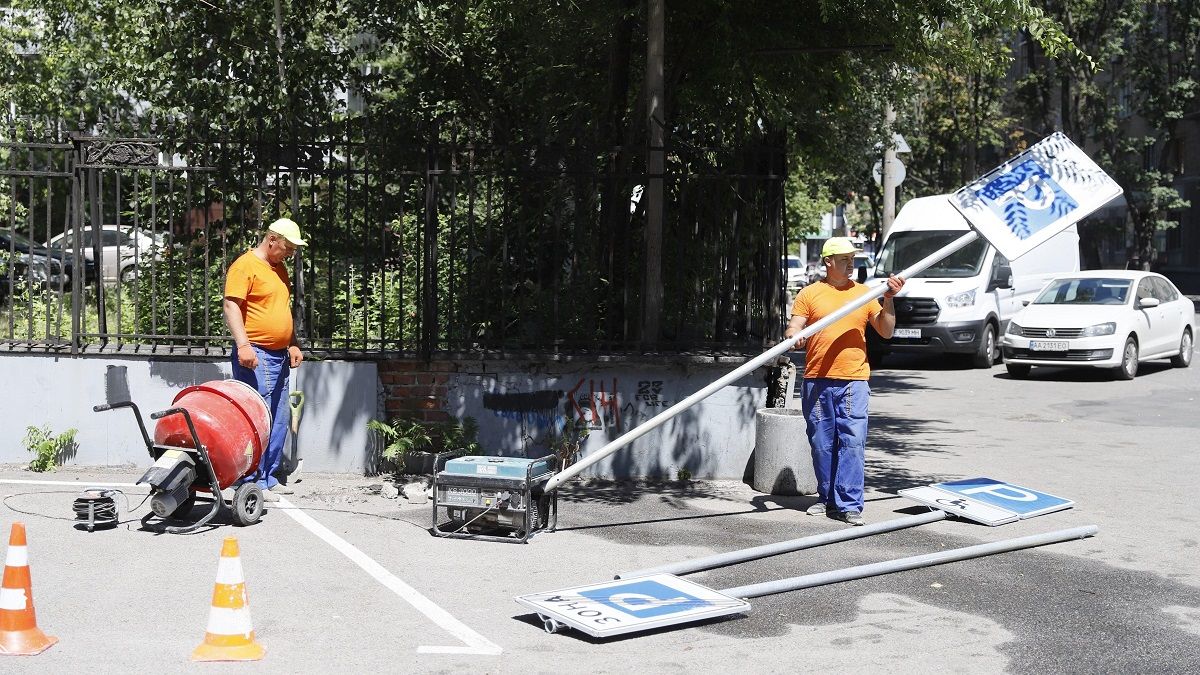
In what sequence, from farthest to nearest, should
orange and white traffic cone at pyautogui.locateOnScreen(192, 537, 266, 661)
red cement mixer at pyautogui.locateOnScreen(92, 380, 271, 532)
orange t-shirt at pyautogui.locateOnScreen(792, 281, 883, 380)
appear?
orange t-shirt at pyautogui.locateOnScreen(792, 281, 883, 380), red cement mixer at pyautogui.locateOnScreen(92, 380, 271, 532), orange and white traffic cone at pyautogui.locateOnScreen(192, 537, 266, 661)

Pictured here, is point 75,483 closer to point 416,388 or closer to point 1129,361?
point 416,388

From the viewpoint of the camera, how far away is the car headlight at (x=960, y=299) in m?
19.2

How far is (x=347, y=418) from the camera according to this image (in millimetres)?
9648

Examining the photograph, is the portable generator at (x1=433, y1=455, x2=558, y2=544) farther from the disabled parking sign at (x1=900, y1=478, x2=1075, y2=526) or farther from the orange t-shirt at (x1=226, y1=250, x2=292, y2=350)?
the disabled parking sign at (x1=900, y1=478, x2=1075, y2=526)

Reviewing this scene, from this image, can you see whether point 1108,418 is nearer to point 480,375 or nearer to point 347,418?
point 480,375

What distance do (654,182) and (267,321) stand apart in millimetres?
3020

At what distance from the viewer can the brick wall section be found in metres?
9.73

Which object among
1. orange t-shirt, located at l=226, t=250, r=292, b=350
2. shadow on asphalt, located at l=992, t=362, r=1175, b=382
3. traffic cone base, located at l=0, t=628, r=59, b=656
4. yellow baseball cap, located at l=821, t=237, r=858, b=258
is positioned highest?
yellow baseball cap, located at l=821, t=237, r=858, b=258

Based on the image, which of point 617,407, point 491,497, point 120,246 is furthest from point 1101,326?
point 120,246

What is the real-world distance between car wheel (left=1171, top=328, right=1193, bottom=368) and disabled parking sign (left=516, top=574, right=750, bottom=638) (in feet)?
50.1

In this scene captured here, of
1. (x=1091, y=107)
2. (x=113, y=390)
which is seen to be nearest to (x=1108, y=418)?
(x=113, y=390)

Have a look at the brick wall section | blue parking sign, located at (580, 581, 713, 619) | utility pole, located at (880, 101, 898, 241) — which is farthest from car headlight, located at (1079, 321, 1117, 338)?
blue parking sign, located at (580, 581, 713, 619)

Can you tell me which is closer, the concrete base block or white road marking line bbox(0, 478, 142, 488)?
white road marking line bbox(0, 478, 142, 488)

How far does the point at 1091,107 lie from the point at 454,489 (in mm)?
37852
